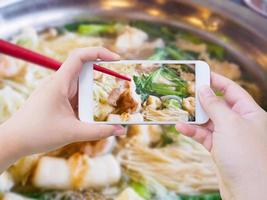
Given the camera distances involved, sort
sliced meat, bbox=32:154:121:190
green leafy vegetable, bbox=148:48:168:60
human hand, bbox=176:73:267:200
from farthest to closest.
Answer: green leafy vegetable, bbox=148:48:168:60
sliced meat, bbox=32:154:121:190
human hand, bbox=176:73:267:200

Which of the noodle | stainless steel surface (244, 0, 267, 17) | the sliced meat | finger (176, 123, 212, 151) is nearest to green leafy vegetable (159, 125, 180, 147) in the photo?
the noodle

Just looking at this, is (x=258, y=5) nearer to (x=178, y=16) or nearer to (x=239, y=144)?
(x=178, y=16)

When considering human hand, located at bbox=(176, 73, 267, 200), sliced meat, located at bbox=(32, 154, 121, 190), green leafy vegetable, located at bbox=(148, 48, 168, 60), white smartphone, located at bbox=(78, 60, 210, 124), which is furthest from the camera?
green leafy vegetable, located at bbox=(148, 48, 168, 60)

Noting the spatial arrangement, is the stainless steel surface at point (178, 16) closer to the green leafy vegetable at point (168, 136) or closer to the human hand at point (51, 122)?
the green leafy vegetable at point (168, 136)

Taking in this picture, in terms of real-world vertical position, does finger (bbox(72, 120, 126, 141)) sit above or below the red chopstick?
below

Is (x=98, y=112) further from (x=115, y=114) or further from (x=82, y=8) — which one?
(x=82, y=8)

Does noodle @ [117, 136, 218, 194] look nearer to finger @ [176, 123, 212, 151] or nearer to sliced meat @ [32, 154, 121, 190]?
sliced meat @ [32, 154, 121, 190]

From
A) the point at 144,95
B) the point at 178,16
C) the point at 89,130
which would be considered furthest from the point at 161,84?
the point at 178,16
